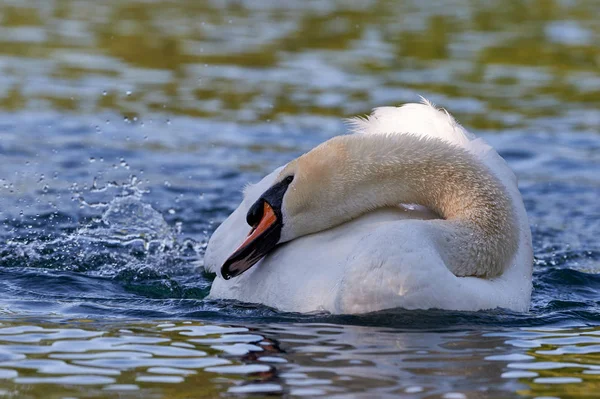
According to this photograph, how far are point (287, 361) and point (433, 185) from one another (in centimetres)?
167

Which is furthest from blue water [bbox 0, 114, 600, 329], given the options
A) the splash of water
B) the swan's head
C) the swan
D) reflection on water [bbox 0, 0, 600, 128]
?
reflection on water [bbox 0, 0, 600, 128]

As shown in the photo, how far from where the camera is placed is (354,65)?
15500 mm

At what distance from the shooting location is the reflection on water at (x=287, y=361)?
4.86m

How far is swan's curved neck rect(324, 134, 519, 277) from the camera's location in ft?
21.0

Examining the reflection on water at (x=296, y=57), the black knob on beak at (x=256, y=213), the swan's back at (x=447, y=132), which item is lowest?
the black knob on beak at (x=256, y=213)

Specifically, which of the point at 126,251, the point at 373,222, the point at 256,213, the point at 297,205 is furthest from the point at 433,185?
the point at 126,251

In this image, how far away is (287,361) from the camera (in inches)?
210

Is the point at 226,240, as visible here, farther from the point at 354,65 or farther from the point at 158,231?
the point at 354,65

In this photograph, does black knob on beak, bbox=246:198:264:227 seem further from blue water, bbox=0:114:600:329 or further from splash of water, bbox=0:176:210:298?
splash of water, bbox=0:176:210:298

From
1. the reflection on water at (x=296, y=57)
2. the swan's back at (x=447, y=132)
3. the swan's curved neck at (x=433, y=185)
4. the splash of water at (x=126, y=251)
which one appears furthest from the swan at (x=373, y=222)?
the reflection on water at (x=296, y=57)

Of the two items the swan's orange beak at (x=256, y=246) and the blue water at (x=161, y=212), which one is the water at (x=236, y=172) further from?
the swan's orange beak at (x=256, y=246)

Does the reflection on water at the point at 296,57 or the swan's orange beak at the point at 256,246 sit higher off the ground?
the reflection on water at the point at 296,57

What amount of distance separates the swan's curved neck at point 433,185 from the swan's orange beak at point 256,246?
0.41 metres

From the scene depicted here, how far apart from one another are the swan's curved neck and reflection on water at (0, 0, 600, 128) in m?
6.63
